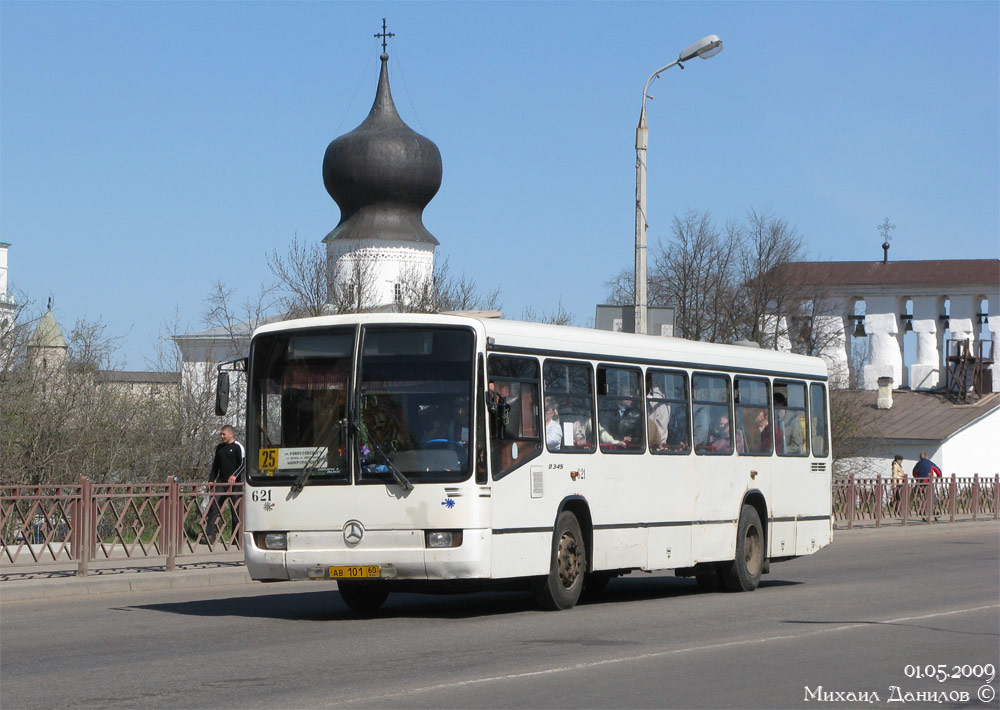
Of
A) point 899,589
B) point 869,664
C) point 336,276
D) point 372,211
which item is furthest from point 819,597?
point 372,211

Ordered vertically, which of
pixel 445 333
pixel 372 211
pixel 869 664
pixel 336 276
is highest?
pixel 372 211

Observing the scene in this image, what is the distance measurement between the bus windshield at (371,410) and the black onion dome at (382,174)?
145ft

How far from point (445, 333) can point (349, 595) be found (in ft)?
9.30

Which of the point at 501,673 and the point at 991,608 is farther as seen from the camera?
the point at 991,608

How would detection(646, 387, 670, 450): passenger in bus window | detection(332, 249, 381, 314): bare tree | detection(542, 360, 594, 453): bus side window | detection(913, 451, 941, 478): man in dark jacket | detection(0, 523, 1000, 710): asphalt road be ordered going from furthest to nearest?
1. detection(332, 249, 381, 314): bare tree
2. detection(913, 451, 941, 478): man in dark jacket
3. detection(646, 387, 670, 450): passenger in bus window
4. detection(542, 360, 594, 453): bus side window
5. detection(0, 523, 1000, 710): asphalt road

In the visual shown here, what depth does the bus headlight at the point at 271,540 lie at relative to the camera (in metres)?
14.1

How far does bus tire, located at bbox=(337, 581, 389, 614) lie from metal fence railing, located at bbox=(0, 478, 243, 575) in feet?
14.6

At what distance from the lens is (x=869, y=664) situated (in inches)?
414

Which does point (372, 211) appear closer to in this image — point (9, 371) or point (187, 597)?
point (9, 371)

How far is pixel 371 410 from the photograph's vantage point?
13.9 meters

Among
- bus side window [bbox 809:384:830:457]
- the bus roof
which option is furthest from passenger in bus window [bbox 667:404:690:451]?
bus side window [bbox 809:384:830:457]

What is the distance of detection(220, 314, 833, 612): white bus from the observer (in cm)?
1373

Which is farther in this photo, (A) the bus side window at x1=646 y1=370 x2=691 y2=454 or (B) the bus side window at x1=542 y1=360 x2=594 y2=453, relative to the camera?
(A) the bus side window at x1=646 y1=370 x2=691 y2=454

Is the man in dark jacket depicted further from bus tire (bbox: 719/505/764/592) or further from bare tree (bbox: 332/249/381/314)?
bus tire (bbox: 719/505/764/592)
